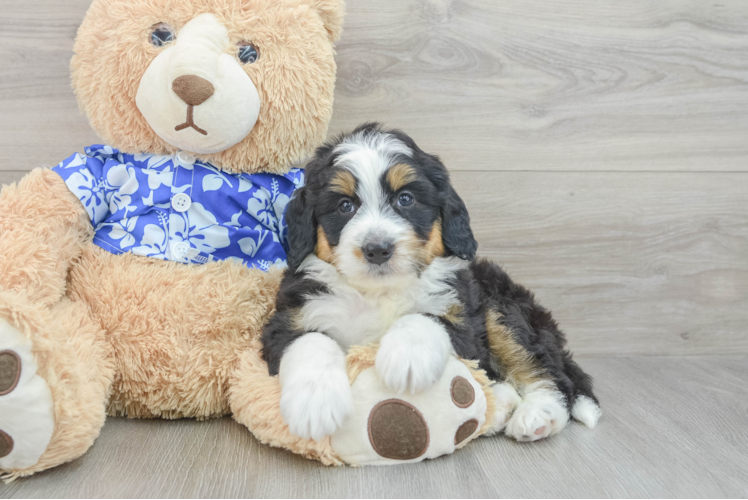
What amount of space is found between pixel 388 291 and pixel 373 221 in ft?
0.80

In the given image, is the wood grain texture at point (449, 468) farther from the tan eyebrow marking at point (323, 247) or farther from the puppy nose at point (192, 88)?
the puppy nose at point (192, 88)

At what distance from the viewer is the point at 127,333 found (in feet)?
5.68

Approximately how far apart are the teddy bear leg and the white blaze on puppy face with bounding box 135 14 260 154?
2.14 feet

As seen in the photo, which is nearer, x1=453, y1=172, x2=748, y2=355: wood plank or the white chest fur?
the white chest fur

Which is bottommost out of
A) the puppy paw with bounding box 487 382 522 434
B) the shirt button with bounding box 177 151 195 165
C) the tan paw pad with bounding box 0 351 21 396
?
the puppy paw with bounding box 487 382 522 434

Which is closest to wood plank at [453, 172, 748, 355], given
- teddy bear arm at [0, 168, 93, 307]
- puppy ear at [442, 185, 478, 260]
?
puppy ear at [442, 185, 478, 260]

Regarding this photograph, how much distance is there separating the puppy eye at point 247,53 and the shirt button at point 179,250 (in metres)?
0.61

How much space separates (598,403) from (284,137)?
4.49 ft

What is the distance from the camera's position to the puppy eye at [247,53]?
1.82 meters

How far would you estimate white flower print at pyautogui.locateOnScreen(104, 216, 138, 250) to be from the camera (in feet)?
6.09

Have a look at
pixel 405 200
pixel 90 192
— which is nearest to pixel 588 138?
pixel 405 200

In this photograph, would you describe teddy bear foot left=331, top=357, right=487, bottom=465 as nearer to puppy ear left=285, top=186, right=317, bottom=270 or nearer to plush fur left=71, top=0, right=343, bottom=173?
puppy ear left=285, top=186, right=317, bottom=270

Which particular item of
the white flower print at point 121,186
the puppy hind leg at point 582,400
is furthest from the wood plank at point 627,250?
the white flower print at point 121,186

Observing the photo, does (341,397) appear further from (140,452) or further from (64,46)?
(64,46)
